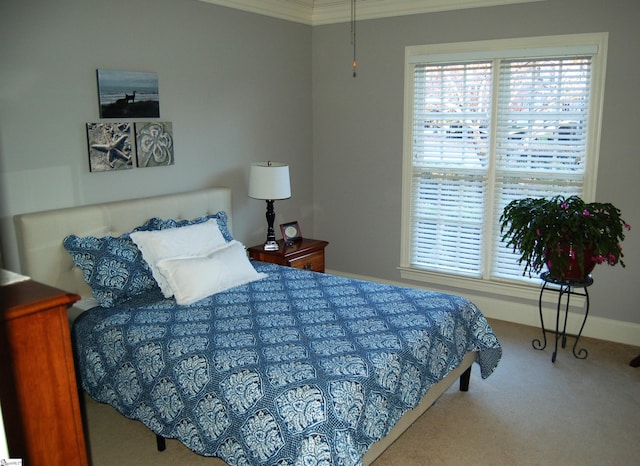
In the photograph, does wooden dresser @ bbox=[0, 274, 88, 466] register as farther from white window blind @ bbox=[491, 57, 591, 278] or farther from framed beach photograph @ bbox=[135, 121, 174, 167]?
white window blind @ bbox=[491, 57, 591, 278]

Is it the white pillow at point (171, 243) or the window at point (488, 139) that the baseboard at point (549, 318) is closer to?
the window at point (488, 139)

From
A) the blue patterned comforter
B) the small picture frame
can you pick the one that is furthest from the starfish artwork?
the small picture frame

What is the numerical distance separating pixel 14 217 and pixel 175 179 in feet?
4.00

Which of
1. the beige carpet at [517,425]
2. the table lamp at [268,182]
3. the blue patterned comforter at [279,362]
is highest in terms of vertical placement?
the table lamp at [268,182]

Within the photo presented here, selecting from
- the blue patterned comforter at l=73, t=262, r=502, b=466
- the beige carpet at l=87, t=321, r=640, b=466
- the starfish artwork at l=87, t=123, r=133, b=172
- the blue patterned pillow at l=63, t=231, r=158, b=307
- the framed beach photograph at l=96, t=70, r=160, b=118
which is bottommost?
the beige carpet at l=87, t=321, r=640, b=466

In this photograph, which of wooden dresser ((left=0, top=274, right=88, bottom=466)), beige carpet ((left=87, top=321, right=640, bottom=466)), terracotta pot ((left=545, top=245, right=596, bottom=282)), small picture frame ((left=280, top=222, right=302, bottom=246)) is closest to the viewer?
wooden dresser ((left=0, top=274, right=88, bottom=466))

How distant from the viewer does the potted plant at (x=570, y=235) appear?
3.54 metres

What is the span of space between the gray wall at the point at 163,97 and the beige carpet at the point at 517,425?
4.13ft

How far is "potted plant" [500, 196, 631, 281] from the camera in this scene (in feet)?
11.6

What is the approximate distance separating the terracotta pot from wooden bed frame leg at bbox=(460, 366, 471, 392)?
3.05 feet

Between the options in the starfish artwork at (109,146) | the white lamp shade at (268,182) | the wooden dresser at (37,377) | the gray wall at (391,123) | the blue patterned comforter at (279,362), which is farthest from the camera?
the white lamp shade at (268,182)

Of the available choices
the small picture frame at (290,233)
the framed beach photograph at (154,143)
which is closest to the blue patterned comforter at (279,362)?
the framed beach photograph at (154,143)

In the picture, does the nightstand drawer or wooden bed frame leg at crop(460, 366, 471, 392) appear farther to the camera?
the nightstand drawer

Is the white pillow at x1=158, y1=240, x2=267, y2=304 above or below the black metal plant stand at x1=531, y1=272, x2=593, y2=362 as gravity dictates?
above
